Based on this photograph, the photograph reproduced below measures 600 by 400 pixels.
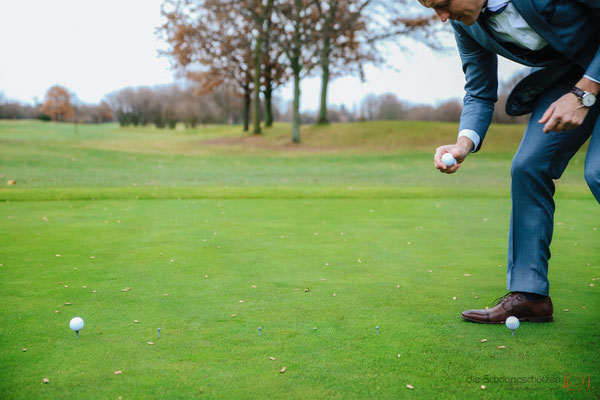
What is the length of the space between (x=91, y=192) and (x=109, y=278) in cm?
562

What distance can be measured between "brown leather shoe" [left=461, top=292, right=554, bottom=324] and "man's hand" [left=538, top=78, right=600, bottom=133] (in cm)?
103

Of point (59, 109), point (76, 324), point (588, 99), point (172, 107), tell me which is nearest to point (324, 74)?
point (588, 99)

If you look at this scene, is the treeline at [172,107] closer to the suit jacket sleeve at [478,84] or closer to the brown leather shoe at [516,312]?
the suit jacket sleeve at [478,84]

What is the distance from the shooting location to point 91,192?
861cm

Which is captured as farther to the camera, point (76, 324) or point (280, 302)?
point (280, 302)

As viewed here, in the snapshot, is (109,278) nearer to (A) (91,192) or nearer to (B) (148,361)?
(B) (148,361)

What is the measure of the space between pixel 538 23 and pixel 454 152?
71cm

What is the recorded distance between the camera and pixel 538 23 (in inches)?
94.0

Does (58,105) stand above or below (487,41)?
above

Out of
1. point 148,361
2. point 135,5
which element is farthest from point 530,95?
point 135,5

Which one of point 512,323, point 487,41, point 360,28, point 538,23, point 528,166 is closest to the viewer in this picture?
point 538,23

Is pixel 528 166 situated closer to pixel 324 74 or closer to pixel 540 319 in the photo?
pixel 540 319

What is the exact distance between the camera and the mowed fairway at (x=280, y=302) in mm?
2000

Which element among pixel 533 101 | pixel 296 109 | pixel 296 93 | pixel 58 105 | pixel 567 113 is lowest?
pixel 567 113
